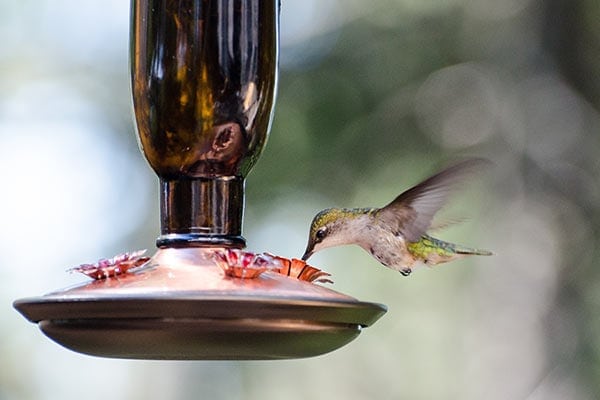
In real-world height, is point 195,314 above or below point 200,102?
below

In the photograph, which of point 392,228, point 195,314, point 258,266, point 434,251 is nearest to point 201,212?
point 258,266

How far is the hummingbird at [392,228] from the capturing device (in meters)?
3.31

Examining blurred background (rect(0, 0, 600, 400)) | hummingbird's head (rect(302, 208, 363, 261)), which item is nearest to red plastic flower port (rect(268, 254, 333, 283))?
hummingbird's head (rect(302, 208, 363, 261))

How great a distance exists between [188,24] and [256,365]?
5.50m

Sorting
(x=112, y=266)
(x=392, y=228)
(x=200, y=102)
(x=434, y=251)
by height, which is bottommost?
(x=434, y=251)

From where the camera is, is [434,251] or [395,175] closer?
[434,251]

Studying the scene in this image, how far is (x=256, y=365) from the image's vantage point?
7.66 metres

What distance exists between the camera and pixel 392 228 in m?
3.56

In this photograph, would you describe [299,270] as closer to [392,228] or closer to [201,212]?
[201,212]

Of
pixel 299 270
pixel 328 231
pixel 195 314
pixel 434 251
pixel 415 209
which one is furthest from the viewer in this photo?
pixel 434 251

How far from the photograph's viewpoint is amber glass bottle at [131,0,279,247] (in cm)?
238

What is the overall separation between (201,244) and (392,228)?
135cm

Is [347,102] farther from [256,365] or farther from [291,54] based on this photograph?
[256,365]

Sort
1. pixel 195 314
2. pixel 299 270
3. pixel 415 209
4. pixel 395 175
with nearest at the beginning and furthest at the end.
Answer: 1. pixel 195 314
2. pixel 299 270
3. pixel 415 209
4. pixel 395 175
